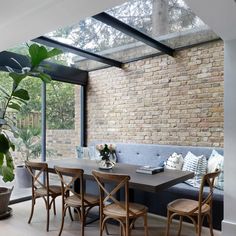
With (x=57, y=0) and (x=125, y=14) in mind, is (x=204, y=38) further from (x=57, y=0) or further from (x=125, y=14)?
(x=57, y=0)

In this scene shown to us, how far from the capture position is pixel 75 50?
4.74 m

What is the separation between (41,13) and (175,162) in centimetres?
288

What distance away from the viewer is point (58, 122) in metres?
5.46

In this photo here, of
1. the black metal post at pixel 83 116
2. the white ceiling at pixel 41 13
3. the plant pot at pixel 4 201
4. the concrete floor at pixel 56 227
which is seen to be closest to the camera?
the white ceiling at pixel 41 13

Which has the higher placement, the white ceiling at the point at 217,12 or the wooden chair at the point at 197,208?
the white ceiling at the point at 217,12

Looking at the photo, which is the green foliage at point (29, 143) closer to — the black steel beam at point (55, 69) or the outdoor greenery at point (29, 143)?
the outdoor greenery at point (29, 143)

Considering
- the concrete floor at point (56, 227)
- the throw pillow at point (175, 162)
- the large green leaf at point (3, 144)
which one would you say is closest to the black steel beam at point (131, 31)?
the throw pillow at point (175, 162)

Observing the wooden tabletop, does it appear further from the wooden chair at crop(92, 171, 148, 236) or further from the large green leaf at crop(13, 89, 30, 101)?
the large green leaf at crop(13, 89, 30, 101)

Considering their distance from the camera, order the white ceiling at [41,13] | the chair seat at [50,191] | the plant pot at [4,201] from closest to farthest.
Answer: the white ceiling at [41,13], the chair seat at [50,191], the plant pot at [4,201]

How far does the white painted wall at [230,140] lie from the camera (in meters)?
3.16

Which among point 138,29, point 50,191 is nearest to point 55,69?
point 138,29

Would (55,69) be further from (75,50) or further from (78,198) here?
(78,198)

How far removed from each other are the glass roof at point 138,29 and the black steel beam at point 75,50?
Answer: 0.26 feet

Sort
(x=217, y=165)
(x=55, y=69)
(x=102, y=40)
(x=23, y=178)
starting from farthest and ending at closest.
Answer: (x=55, y=69) < (x=23, y=178) < (x=102, y=40) < (x=217, y=165)
